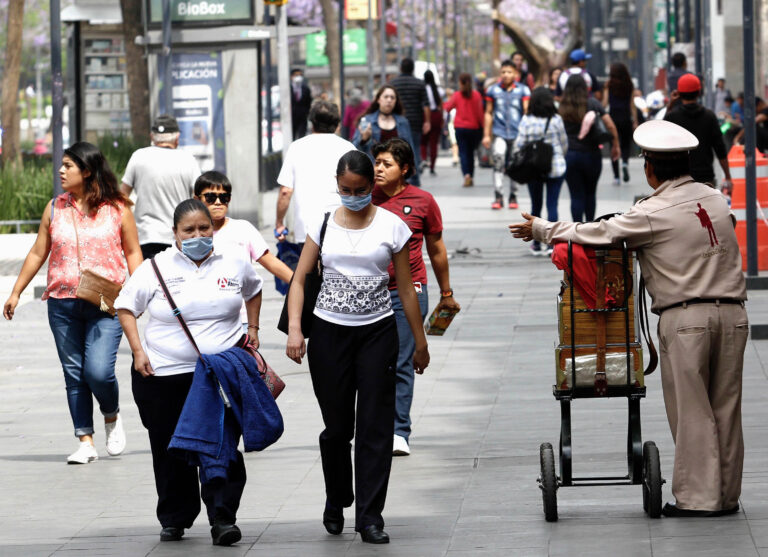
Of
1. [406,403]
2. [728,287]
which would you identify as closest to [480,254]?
[406,403]

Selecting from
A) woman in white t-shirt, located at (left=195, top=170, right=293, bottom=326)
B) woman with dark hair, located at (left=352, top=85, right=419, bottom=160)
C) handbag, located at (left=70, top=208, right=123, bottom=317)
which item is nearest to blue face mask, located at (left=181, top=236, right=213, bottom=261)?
woman in white t-shirt, located at (left=195, top=170, right=293, bottom=326)

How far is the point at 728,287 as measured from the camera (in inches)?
278

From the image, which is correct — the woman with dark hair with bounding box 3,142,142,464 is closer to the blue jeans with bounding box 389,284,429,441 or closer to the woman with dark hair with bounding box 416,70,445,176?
the blue jeans with bounding box 389,284,429,441

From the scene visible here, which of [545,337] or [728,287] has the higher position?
[728,287]

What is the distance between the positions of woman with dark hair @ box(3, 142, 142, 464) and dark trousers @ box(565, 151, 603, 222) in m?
9.10

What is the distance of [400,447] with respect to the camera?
8992mm

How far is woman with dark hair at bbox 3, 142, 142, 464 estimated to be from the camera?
9.20 m

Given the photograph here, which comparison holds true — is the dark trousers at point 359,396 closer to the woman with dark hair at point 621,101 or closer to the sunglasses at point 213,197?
the sunglasses at point 213,197

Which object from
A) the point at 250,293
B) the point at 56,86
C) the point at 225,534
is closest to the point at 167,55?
the point at 56,86

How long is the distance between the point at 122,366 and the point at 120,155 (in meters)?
12.8

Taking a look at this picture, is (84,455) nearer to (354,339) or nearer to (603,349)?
(354,339)

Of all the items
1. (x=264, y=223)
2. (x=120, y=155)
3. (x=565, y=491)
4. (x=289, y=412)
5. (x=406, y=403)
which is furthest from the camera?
(x=120, y=155)

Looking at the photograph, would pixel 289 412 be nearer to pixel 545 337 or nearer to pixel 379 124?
pixel 545 337

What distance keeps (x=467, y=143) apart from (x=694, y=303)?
Result: 70.2ft
